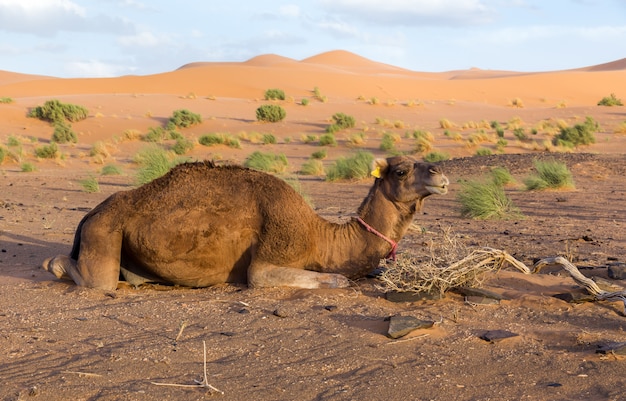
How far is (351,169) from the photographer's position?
21953 mm

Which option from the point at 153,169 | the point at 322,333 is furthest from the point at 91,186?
the point at 322,333

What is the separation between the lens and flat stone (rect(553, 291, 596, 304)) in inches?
272

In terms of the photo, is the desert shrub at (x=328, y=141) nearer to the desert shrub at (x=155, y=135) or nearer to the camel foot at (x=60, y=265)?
the desert shrub at (x=155, y=135)

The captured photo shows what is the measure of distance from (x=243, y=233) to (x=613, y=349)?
11.6ft

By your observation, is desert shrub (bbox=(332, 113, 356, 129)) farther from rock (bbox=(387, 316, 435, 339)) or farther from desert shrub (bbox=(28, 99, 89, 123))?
rock (bbox=(387, 316, 435, 339))

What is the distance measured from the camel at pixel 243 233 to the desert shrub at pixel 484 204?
21.0 ft

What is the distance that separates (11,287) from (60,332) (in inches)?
85.7

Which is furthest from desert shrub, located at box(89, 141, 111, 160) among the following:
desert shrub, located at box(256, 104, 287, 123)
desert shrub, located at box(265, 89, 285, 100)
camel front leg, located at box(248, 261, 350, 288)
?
camel front leg, located at box(248, 261, 350, 288)

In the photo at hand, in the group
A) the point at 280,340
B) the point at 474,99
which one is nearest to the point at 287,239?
the point at 280,340

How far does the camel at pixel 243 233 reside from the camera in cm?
775

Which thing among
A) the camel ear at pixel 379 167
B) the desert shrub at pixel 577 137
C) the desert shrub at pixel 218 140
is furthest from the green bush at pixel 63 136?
the camel ear at pixel 379 167

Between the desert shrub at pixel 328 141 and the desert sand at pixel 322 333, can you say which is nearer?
the desert sand at pixel 322 333

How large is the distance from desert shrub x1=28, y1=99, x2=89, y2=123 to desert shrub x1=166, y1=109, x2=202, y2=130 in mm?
5511

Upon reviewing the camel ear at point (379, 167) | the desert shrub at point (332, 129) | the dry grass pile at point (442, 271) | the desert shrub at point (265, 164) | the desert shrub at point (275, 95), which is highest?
the camel ear at point (379, 167)
